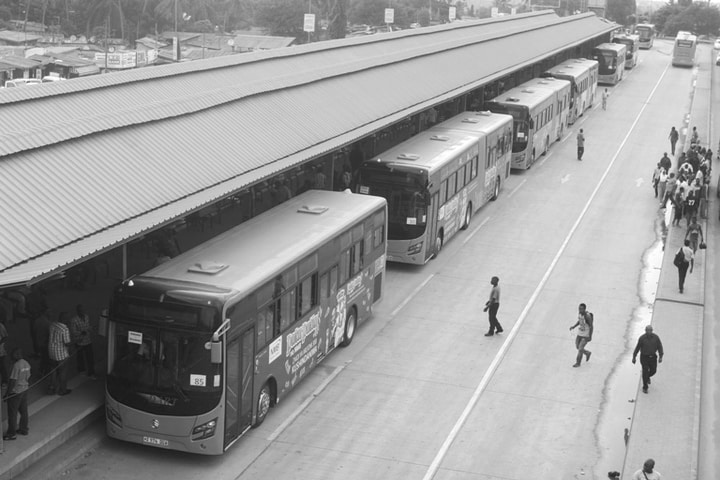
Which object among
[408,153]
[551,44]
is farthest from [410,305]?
[551,44]

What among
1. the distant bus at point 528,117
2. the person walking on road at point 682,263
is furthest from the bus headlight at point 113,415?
the distant bus at point 528,117

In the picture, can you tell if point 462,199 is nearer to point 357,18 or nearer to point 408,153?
point 408,153

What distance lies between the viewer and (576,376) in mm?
22359

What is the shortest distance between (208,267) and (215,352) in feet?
5.71

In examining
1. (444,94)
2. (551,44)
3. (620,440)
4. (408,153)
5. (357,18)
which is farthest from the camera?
(357,18)

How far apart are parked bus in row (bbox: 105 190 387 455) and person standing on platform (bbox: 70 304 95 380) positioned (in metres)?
1.68

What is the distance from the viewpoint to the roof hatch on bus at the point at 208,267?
56.1 feet

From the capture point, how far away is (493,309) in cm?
2430

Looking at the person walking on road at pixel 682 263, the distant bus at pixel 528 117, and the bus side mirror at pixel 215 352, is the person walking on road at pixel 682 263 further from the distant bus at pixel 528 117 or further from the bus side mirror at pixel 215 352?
the distant bus at pixel 528 117

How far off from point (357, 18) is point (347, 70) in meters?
109

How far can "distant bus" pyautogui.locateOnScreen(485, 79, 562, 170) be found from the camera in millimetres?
43594

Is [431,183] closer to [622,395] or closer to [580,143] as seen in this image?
[622,395]

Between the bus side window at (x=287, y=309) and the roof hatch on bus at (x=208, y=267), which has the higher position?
the roof hatch on bus at (x=208, y=267)

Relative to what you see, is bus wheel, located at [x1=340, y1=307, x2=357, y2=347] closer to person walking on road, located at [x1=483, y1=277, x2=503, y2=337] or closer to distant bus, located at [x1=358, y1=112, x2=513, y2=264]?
person walking on road, located at [x1=483, y1=277, x2=503, y2=337]
